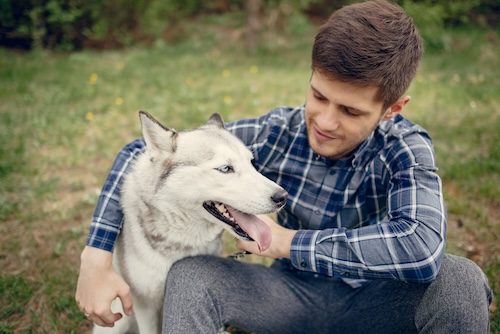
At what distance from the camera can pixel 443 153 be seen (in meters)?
4.61

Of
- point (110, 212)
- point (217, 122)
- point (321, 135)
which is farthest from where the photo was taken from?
point (217, 122)

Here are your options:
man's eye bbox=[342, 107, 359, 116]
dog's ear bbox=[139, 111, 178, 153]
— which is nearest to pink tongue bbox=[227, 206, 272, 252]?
dog's ear bbox=[139, 111, 178, 153]

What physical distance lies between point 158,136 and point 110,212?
51 centimetres

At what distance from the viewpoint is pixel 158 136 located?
7.59 ft

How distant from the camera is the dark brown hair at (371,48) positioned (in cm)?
206

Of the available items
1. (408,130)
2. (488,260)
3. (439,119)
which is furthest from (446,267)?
(439,119)

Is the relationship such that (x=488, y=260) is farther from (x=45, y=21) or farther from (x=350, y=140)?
(x=45, y=21)

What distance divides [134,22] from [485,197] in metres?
8.88

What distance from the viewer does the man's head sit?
6.80 ft

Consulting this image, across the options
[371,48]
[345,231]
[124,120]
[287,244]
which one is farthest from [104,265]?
[124,120]

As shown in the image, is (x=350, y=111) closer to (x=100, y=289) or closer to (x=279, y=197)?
(x=279, y=197)

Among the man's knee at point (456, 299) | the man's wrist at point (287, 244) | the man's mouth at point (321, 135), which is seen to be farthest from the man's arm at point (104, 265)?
the man's knee at point (456, 299)

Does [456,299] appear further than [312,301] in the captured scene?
No

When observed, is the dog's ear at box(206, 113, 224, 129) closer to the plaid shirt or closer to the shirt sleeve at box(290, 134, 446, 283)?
the plaid shirt
